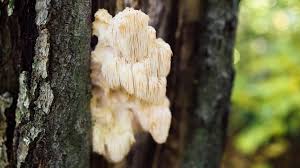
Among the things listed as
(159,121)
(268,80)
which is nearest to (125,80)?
Answer: (159,121)

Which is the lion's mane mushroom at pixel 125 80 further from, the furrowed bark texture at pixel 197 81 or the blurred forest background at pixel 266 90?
the blurred forest background at pixel 266 90

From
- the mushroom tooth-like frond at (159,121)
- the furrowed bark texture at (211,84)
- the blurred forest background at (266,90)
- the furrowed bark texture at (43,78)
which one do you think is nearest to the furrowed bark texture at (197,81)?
the furrowed bark texture at (211,84)

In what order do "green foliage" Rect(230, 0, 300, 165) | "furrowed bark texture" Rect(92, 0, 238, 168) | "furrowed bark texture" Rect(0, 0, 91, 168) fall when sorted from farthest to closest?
"green foliage" Rect(230, 0, 300, 165) → "furrowed bark texture" Rect(92, 0, 238, 168) → "furrowed bark texture" Rect(0, 0, 91, 168)

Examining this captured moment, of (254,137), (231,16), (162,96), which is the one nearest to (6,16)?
(162,96)

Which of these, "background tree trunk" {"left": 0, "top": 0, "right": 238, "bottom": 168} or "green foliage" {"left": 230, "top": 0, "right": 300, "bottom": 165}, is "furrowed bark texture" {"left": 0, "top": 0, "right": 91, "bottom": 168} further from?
"green foliage" {"left": 230, "top": 0, "right": 300, "bottom": 165}

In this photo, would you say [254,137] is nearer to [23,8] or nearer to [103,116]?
[103,116]

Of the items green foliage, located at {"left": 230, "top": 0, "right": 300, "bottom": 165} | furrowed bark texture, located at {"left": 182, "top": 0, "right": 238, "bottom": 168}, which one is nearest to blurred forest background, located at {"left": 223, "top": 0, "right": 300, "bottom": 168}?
green foliage, located at {"left": 230, "top": 0, "right": 300, "bottom": 165}

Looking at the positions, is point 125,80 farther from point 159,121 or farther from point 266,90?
point 266,90
